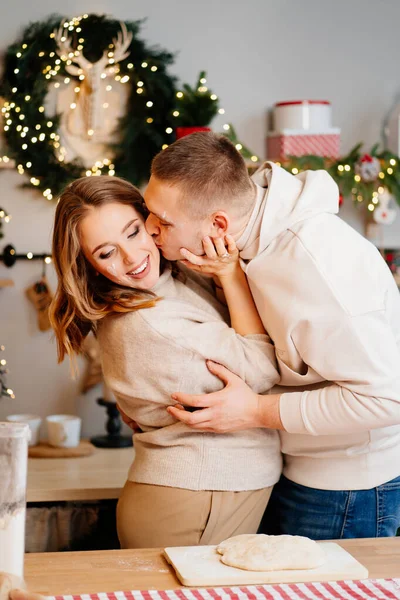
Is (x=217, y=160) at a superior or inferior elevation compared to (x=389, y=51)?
inferior

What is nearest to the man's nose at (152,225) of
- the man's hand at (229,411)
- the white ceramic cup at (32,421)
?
the man's hand at (229,411)

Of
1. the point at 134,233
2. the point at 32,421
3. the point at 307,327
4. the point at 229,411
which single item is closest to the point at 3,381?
the point at 32,421

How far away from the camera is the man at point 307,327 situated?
1.36 m

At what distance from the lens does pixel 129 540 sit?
5.26 ft

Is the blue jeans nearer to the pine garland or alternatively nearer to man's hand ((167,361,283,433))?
man's hand ((167,361,283,433))

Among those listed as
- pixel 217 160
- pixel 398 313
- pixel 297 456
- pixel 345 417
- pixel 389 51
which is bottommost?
pixel 297 456

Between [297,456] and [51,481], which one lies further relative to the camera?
[51,481]

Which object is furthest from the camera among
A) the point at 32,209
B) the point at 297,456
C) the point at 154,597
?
the point at 32,209

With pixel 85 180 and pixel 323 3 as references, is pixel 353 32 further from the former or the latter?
pixel 85 180

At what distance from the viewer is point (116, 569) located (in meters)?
1.17

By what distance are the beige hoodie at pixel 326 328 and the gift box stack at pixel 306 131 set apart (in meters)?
1.39

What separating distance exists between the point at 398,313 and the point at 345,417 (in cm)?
26

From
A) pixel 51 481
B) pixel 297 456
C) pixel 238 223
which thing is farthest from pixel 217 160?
pixel 51 481

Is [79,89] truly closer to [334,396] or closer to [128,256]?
[128,256]
